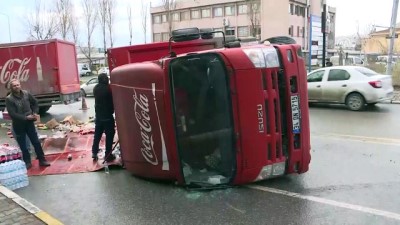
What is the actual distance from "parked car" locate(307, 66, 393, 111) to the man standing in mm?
9517

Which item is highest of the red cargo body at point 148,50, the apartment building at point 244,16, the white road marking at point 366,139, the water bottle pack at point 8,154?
the apartment building at point 244,16

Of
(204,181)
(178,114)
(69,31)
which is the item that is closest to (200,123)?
(178,114)

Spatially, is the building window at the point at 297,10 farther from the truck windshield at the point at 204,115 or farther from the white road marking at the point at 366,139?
the truck windshield at the point at 204,115

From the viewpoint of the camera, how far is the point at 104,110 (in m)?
7.23

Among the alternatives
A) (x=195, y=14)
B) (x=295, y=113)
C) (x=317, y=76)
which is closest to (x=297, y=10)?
(x=195, y=14)

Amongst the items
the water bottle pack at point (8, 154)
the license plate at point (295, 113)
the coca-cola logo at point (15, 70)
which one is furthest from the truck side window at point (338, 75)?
the coca-cola logo at point (15, 70)

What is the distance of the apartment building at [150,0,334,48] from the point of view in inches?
2319

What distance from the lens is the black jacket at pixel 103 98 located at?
7.17 m

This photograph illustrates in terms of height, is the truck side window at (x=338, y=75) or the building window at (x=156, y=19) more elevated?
the building window at (x=156, y=19)

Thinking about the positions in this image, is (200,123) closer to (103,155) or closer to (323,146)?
(103,155)

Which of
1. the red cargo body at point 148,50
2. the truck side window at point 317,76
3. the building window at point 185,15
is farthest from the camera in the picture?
the building window at point 185,15

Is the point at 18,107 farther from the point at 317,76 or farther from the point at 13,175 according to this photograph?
the point at 317,76

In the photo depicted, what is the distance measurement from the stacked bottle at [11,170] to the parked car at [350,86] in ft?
33.3

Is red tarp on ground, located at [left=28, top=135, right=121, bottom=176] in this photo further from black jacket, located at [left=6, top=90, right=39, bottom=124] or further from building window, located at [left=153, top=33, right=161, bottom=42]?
building window, located at [left=153, top=33, right=161, bottom=42]
